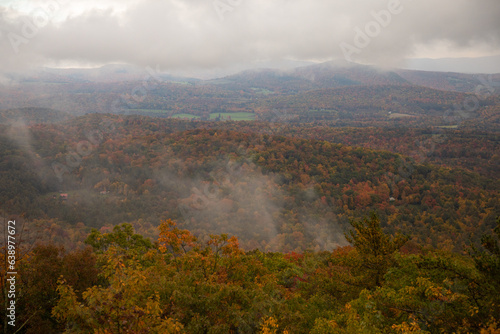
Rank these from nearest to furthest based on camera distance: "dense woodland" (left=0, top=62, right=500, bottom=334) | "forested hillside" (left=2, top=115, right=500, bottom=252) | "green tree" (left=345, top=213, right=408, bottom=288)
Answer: "dense woodland" (left=0, top=62, right=500, bottom=334) < "green tree" (left=345, top=213, right=408, bottom=288) < "forested hillside" (left=2, top=115, right=500, bottom=252)

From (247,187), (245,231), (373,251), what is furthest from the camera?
(247,187)

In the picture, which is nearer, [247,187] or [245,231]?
[245,231]

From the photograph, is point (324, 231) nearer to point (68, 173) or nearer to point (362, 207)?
point (362, 207)

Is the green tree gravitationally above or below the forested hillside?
above

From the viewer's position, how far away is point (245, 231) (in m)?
63.8

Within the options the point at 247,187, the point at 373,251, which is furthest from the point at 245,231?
the point at 373,251

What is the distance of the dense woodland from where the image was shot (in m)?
8.15

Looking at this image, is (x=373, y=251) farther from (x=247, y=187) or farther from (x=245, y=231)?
(x=247, y=187)

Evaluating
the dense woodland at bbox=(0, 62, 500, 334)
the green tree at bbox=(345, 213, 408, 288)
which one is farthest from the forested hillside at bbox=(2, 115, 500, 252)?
the green tree at bbox=(345, 213, 408, 288)

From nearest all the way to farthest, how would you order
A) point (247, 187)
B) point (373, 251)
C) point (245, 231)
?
point (373, 251) → point (245, 231) → point (247, 187)

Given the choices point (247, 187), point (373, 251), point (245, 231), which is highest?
point (373, 251)

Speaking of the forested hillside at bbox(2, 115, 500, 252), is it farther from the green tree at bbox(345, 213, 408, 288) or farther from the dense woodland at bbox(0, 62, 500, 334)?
the green tree at bbox(345, 213, 408, 288)

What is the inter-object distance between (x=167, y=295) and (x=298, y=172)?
77.8 metres

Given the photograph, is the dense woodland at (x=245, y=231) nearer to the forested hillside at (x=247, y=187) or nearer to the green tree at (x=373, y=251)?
the green tree at (x=373, y=251)
